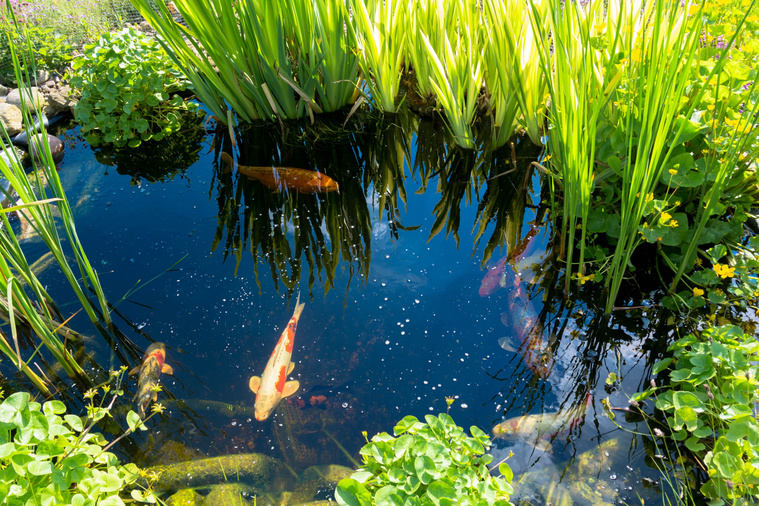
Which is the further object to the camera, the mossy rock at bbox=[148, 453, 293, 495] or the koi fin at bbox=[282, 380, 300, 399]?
the koi fin at bbox=[282, 380, 300, 399]

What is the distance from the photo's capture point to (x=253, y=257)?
2.16 metres

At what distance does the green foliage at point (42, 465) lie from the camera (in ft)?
3.49

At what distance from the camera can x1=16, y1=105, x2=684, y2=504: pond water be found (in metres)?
1.47

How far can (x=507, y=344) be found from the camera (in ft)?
5.65

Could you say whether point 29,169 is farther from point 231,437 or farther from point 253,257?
point 231,437

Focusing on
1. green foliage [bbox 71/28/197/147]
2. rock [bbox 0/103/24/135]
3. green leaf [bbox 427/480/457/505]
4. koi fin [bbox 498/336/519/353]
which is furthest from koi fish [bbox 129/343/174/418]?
rock [bbox 0/103/24/135]

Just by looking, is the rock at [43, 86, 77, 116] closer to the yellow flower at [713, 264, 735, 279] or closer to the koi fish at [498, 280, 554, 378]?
the koi fish at [498, 280, 554, 378]

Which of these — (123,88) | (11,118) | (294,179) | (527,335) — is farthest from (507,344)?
(11,118)

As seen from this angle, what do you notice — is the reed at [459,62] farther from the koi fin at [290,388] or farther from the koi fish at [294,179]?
the koi fin at [290,388]

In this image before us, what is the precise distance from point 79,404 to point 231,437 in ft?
1.91

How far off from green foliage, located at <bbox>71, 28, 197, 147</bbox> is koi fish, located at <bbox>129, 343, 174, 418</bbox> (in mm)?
1827

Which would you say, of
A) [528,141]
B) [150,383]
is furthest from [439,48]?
[150,383]

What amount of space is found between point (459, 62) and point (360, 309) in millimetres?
1472

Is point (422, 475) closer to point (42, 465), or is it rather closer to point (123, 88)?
point (42, 465)
